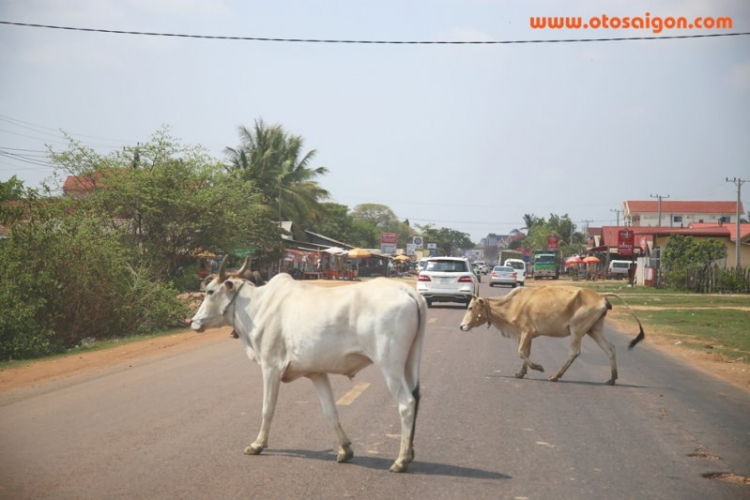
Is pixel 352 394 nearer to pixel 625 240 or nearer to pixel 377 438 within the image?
pixel 377 438

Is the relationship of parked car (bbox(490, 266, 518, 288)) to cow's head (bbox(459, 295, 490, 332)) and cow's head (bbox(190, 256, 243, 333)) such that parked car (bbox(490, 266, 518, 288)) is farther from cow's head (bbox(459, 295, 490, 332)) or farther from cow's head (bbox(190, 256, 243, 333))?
cow's head (bbox(190, 256, 243, 333))

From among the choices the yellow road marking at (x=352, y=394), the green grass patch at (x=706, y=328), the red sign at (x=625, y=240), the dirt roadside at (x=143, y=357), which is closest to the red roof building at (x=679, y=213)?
the red sign at (x=625, y=240)

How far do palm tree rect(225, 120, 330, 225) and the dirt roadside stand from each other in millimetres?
35957

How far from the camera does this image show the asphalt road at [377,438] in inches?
254

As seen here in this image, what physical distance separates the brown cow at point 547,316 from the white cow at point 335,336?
5900 mm

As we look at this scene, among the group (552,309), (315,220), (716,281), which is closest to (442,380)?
(552,309)

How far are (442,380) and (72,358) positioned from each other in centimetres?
724

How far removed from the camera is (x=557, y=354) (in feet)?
54.5

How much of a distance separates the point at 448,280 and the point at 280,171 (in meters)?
31.7

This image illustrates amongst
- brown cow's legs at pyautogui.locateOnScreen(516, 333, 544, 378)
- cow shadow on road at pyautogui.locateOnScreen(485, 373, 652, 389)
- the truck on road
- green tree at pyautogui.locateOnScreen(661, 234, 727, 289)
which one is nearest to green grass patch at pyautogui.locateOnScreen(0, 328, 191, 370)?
cow shadow on road at pyautogui.locateOnScreen(485, 373, 652, 389)

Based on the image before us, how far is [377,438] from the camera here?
8.18 meters

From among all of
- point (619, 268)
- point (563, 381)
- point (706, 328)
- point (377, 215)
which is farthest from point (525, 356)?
point (377, 215)

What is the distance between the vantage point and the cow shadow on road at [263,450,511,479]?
6.85m

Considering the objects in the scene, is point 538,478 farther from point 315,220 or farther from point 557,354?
point 315,220
